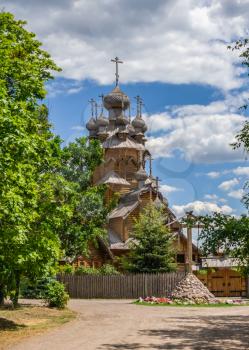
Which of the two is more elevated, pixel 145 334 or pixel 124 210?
pixel 124 210

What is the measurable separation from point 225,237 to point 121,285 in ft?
89.3

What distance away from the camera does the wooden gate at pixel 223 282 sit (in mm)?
51562

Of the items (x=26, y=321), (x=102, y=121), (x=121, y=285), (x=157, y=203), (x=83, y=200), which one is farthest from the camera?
(x=102, y=121)

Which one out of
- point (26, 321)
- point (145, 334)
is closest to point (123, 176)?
point (26, 321)

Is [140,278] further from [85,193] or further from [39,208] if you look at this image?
[39,208]

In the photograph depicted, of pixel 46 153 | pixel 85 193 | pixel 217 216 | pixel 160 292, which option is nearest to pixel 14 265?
pixel 46 153

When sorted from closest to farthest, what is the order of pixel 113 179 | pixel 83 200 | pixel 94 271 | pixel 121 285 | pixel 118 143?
pixel 83 200 → pixel 121 285 → pixel 94 271 → pixel 113 179 → pixel 118 143

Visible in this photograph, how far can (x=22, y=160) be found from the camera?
16.6 metres

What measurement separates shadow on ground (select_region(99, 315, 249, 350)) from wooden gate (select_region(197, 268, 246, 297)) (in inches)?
1125

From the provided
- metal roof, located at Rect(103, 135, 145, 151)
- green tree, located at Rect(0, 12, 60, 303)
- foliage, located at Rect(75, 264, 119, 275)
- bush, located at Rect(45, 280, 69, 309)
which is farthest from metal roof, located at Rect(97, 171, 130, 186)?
green tree, located at Rect(0, 12, 60, 303)

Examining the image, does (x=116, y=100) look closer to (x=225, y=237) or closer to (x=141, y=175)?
(x=141, y=175)

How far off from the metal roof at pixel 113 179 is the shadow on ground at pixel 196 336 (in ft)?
118

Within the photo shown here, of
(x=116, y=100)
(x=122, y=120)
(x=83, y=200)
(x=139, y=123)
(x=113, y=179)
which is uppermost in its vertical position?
(x=116, y=100)

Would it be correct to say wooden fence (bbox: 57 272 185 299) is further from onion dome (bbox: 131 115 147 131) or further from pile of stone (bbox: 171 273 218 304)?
onion dome (bbox: 131 115 147 131)
